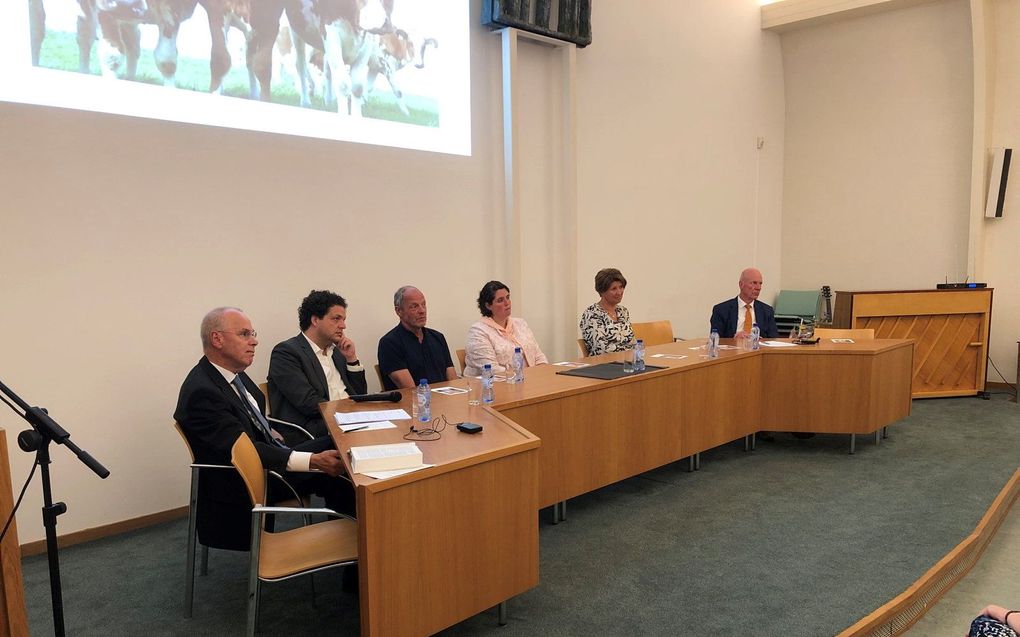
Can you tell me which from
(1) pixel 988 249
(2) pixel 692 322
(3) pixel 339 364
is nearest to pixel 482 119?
(3) pixel 339 364

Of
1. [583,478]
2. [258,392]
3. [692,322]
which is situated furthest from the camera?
[692,322]

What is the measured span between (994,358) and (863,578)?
5458 millimetres

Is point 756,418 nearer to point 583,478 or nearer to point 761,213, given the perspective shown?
point 583,478

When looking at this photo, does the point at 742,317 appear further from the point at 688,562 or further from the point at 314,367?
the point at 314,367

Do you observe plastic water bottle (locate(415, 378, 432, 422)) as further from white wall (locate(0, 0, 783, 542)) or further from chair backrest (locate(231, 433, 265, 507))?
white wall (locate(0, 0, 783, 542))

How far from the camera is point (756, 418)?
471 cm

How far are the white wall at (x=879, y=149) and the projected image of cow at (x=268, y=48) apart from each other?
5288mm

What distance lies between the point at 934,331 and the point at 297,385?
6141 millimetres

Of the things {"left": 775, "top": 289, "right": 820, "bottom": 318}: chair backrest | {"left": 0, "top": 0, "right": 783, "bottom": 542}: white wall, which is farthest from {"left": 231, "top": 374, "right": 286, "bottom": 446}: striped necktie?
{"left": 775, "top": 289, "right": 820, "bottom": 318}: chair backrest

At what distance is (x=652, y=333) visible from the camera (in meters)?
5.46

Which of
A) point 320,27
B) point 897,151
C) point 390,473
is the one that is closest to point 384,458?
point 390,473

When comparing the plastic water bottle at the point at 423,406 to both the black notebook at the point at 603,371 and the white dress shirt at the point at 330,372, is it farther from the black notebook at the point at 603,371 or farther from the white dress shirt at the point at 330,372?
the black notebook at the point at 603,371

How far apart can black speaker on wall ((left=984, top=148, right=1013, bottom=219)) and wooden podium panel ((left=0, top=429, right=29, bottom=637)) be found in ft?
26.6

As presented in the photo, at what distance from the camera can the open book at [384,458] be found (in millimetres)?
2156
